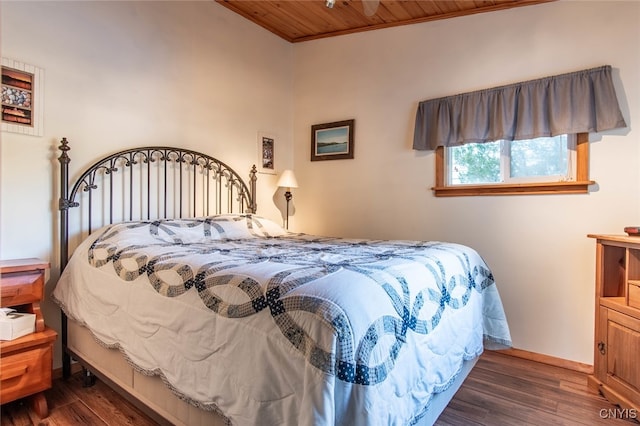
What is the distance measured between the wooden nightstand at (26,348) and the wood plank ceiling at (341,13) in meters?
2.68

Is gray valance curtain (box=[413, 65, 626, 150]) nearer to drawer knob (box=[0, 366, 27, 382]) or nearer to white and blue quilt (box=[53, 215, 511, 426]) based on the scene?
white and blue quilt (box=[53, 215, 511, 426])

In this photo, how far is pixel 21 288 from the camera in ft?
5.90

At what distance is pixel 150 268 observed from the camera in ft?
5.22

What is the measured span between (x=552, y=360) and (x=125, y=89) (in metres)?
3.66

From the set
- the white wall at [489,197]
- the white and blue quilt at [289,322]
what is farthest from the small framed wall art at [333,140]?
the white and blue quilt at [289,322]

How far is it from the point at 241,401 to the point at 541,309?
2.42 meters

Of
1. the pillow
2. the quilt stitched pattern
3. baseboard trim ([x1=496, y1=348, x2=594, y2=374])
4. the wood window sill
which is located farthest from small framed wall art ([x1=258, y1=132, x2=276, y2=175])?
baseboard trim ([x1=496, y1=348, x2=594, y2=374])

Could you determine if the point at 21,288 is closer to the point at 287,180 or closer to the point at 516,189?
the point at 287,180

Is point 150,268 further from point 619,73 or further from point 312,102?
point 619,73

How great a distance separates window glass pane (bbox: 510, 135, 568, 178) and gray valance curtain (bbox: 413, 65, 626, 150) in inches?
5.6

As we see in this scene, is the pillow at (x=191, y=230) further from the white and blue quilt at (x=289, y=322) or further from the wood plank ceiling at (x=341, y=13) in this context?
the wood plank ceiling at (x=341, y=13)

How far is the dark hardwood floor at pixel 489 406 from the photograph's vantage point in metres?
Result: 1.78

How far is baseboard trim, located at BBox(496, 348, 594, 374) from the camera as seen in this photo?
241cm

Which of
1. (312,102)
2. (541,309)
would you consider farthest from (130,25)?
(541,309)
